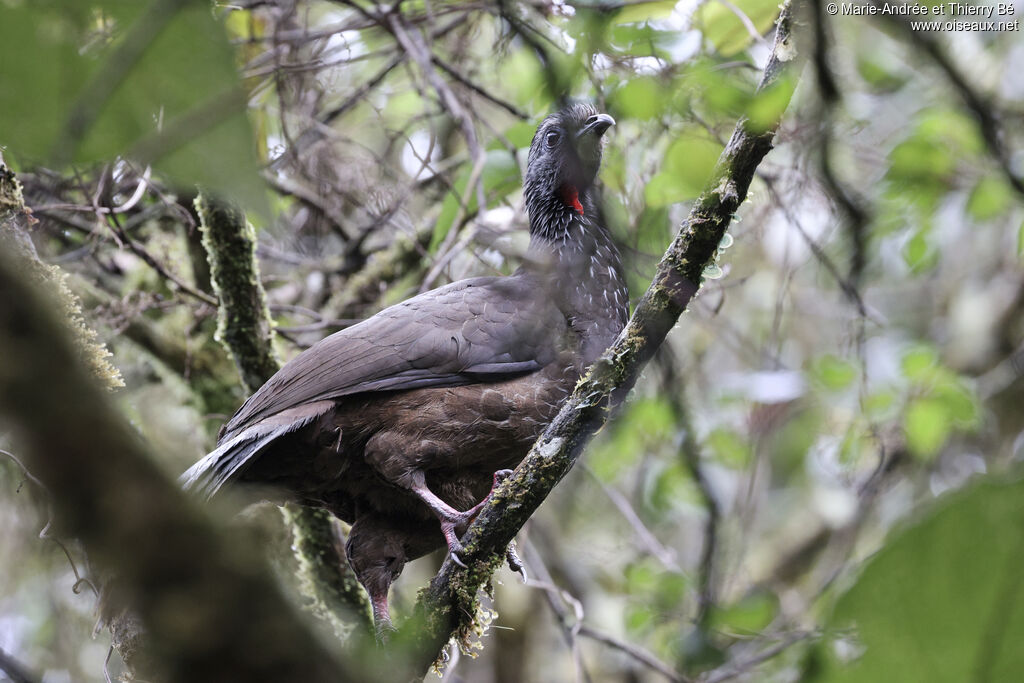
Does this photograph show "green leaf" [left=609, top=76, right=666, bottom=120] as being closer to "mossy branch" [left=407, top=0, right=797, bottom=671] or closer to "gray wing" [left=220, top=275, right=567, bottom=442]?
"mossy branch" [left=407, top=0, right=797, bottom=671]

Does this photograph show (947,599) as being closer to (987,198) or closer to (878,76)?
(987,198)

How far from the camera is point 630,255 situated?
339 centimetres

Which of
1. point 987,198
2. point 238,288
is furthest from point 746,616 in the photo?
point 238,288

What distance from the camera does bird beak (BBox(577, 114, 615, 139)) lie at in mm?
3668

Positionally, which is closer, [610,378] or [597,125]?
[610,378]

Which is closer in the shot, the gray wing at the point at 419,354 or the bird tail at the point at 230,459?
the bird tail at the point at 230,459

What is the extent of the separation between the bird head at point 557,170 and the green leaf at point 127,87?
3.22 metres

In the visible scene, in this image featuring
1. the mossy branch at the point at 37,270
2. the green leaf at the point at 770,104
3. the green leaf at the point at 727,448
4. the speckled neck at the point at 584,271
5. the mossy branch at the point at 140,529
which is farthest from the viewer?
the green leaf at the point at 727,448

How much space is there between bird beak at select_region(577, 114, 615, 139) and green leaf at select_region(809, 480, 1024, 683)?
332 cm

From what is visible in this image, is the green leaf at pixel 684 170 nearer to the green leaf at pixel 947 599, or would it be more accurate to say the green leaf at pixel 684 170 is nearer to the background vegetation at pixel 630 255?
the background vegetation at pixel 630 255

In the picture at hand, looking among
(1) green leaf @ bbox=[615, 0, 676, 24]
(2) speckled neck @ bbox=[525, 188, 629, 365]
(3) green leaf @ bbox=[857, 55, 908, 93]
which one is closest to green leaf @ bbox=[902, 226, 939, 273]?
(3) green leaf @ bbox=[857, 55, 908, 93]

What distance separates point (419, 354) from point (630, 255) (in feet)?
3.01

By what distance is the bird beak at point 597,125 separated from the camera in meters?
3.67

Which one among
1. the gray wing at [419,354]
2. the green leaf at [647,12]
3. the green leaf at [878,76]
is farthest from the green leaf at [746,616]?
the green leaf at [878,76]
